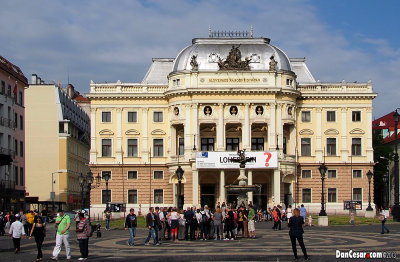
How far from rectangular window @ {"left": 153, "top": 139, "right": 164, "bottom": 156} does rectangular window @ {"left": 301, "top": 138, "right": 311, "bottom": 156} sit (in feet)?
54.4

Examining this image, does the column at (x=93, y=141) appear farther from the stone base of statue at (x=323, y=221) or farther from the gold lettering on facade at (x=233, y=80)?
the stone base of statue at (x=323, y=221)

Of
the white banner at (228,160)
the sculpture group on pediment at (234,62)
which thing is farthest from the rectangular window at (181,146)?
the sculpture group on pediment at (234,62)

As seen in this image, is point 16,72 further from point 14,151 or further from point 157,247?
point 157,247

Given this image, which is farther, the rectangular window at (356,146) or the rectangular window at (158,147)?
the rectangular window at (158,147)

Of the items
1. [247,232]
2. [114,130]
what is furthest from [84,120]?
[247,232]

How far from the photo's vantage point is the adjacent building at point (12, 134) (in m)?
76.0

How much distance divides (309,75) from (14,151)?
41.1m

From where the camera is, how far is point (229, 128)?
96188mm

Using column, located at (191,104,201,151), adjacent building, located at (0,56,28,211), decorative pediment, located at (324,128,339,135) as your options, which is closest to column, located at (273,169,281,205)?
decorative pediment, located at (324,128,339,135)

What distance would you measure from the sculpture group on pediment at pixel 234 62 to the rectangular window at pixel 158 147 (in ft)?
37.9

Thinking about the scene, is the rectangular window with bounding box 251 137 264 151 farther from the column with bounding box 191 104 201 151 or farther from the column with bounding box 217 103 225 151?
the column with bounding box 191 104 201 151

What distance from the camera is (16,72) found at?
268ft

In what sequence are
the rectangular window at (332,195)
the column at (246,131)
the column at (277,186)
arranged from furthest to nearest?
the rectangular window at (332,195) → the column at (246,131) → the column at (277,186)

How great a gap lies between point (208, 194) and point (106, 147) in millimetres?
13465
